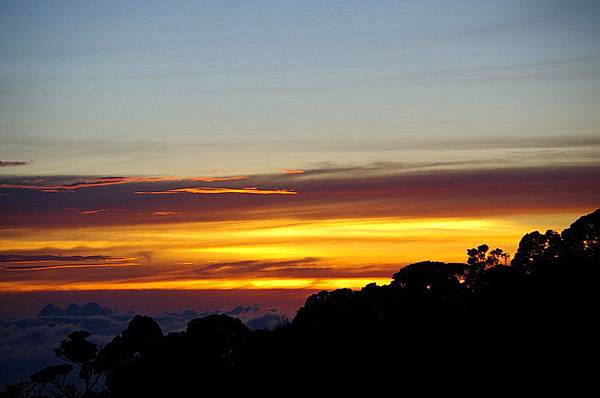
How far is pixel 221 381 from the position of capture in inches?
3391

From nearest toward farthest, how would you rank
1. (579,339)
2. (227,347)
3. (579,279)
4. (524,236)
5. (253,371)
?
(579,339) → (579,279) → (253,371) → (227,347) → (524,236)

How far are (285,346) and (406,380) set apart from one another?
66.9ft

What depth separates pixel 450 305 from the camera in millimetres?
88125

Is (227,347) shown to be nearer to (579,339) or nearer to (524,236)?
(524,236)

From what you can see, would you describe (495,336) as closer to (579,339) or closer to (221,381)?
(579,339)

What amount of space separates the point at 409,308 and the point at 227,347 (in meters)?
22.4

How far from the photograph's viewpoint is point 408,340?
76.5m

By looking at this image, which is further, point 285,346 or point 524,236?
point 524,236

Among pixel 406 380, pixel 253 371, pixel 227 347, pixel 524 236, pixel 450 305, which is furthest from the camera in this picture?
pixel 524 236

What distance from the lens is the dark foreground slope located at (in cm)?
6347

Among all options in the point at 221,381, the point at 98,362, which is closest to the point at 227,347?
the point at 221,381

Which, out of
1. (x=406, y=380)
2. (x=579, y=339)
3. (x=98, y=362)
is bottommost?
(x=98, y=362)

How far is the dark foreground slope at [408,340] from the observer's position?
63469 millimetres

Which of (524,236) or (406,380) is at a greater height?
(524,236)
